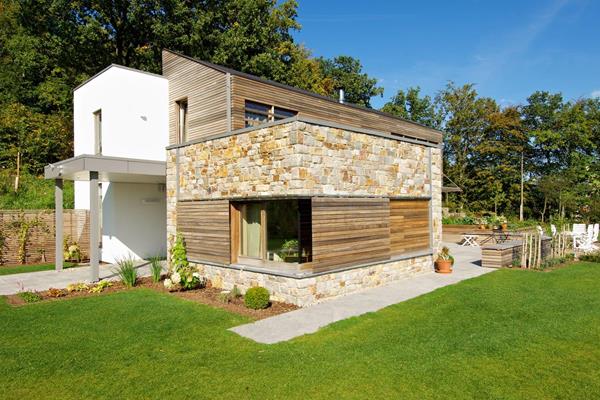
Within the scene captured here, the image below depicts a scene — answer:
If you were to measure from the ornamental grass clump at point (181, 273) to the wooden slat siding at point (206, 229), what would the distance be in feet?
0.90

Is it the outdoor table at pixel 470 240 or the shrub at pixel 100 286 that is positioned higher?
the outdoor table at pixel 470 240

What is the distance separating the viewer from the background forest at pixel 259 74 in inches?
829

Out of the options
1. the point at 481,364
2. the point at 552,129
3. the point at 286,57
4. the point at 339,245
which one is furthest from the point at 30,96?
the point at 552,129

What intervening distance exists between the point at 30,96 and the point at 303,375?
28190mm

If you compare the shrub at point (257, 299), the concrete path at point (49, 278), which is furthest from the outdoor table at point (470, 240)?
the concrete path at point (49, 278)

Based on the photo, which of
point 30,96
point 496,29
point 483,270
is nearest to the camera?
point 483,270

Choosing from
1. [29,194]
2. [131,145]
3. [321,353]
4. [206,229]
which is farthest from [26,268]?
[321,353]

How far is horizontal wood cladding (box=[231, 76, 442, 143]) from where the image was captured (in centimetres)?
1252

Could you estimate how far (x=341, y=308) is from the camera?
7.30 meters

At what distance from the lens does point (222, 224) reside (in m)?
9.08

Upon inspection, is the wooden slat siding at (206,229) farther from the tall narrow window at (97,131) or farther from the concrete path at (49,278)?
the tall narrow window at (97,131)

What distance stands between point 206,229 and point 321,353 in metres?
5.21

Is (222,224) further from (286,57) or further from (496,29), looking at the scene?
(286,57)

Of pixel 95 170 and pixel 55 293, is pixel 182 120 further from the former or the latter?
pixel 55 293
